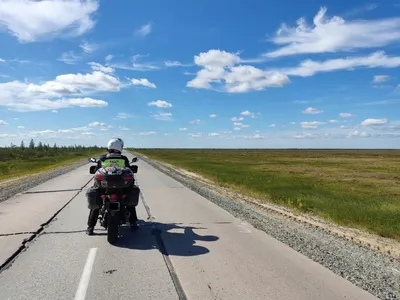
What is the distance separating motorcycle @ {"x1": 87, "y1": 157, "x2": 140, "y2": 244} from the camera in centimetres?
786

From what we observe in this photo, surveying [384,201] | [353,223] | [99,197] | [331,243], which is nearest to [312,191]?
[384,201]

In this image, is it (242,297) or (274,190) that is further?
(274,190)

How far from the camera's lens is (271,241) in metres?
8.26

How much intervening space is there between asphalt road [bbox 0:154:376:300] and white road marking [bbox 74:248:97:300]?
0.01m

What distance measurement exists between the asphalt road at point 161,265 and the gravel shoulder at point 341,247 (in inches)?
13.2

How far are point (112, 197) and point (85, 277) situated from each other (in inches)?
98.6

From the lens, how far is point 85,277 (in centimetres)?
564

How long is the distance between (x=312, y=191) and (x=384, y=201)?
175 inches

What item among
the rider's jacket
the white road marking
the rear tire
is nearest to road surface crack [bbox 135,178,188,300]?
the rear tire

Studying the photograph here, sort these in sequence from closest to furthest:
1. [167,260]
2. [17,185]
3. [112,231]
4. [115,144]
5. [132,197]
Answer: [167,260]
[112,231]
[132,197]
[115,144]
[17,185]

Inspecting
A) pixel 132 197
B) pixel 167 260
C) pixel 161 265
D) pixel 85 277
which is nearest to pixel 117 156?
pixel 132 197

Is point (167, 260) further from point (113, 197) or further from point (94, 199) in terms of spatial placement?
point (94, 199)

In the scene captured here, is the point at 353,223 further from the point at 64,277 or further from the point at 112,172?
the point at 64,277

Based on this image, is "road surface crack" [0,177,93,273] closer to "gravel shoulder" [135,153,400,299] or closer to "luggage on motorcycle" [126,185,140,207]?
"luggage on motorcycle" [126,185,140,207]
